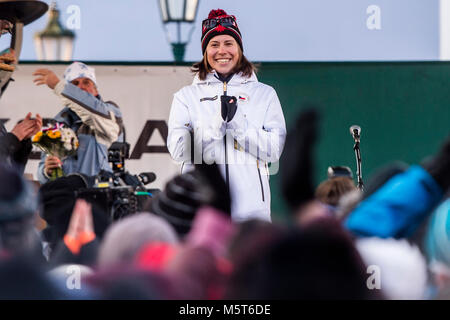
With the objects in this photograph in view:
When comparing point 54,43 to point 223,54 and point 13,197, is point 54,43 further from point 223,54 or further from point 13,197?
point 13,197

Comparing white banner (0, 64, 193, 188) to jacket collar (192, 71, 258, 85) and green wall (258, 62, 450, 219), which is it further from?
jacket collar (192, 71, 258, 85)

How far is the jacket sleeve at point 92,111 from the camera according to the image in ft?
11.3

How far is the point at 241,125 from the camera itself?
93.1 inches

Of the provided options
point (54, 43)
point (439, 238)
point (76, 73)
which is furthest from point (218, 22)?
point (54, 43)

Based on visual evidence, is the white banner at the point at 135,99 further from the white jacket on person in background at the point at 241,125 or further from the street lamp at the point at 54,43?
the white jacket on person in background at the point at 241,125

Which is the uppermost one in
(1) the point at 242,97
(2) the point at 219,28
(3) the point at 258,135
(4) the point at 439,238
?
(2) the point at 219,28

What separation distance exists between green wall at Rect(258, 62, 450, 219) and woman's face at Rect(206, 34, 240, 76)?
10.7ft

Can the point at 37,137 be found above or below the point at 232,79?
below

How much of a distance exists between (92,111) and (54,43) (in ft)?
6.90

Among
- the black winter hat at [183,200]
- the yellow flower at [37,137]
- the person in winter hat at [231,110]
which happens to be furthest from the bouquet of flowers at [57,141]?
the black winter hat at [183,200]

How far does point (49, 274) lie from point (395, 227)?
495mm

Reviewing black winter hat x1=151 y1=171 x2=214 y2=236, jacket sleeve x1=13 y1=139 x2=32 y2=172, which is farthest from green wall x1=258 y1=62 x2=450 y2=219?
black winter hat x1=151 y1=171 x2=214 y2=236

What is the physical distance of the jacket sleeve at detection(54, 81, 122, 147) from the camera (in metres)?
3.44

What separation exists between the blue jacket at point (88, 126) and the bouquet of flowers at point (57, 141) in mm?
103
